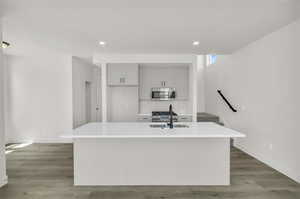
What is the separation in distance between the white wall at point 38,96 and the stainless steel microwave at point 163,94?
2400 millimetres

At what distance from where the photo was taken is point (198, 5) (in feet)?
7.54

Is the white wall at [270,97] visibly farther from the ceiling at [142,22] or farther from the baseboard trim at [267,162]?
the ceiling at [142,22]

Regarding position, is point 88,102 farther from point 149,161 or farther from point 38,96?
point 149,161

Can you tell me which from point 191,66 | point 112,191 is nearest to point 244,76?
point 191,66

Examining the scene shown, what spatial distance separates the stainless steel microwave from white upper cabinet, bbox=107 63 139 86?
2.21 feet

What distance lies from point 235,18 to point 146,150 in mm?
2373

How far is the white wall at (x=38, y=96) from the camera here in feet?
16.8

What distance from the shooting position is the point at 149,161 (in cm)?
270

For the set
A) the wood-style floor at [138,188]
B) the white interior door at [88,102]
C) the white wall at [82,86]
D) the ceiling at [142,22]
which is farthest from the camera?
the white interior door at [88,102]

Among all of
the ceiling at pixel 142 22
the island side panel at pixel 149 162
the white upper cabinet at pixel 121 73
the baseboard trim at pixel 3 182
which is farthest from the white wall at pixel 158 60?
the baseboard trim at pixel 3 182

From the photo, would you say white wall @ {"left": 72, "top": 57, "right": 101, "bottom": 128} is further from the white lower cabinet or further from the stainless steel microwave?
the stainless steel microwave

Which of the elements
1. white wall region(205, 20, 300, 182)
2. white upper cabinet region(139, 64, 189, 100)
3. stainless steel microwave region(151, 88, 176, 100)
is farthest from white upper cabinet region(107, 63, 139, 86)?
white wall region(205, 20, 300, 182)

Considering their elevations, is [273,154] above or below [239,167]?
above

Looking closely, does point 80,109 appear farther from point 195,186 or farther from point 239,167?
point 239,167
